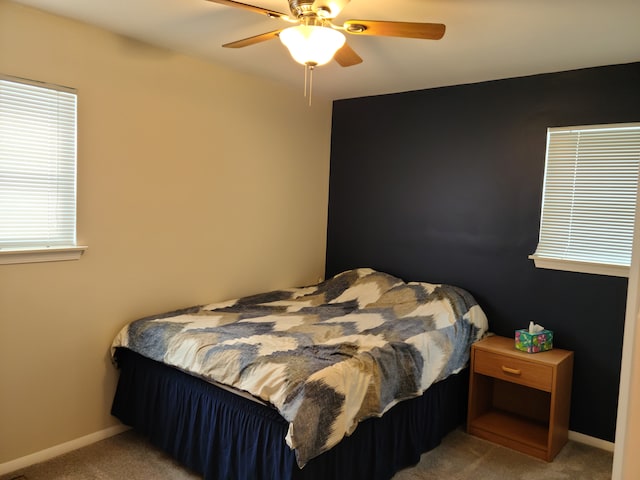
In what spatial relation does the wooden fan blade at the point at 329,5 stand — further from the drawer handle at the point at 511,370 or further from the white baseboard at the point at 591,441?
the white baseboard at the point at 591,441

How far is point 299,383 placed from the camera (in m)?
1.95

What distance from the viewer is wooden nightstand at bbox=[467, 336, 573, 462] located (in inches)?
107

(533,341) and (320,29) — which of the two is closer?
(320,29)

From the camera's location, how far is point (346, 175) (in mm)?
4031

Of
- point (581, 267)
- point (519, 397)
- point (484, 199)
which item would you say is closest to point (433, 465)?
point (519, 397)

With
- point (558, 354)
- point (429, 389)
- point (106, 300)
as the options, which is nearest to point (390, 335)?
point (429, 389)

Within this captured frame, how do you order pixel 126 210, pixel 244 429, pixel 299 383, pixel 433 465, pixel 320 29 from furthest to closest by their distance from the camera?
pixel 126 210 → pixel 433 465 → pixel 244 429 → pixel 299 383 → pixel 320 29

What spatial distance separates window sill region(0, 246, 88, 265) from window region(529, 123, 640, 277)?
2767mm

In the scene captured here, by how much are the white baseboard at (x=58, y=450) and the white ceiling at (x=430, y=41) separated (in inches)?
88.9

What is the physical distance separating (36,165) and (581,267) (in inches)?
123

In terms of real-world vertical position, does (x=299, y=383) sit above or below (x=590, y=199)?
below

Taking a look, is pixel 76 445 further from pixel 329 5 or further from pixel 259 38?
pixel 329 5

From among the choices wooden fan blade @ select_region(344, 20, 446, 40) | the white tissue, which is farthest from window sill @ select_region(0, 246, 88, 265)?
the white tissue

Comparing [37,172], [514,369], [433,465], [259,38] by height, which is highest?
[259,38]
